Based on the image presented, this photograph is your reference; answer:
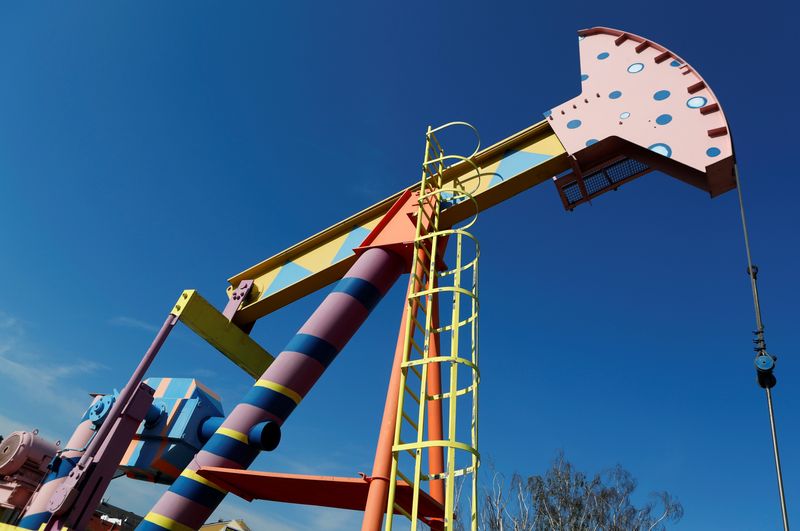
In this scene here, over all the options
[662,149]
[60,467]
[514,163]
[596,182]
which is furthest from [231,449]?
[662,149]

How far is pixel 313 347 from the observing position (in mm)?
6406

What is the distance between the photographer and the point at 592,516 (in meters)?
20.2

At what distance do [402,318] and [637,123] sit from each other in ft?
12.0

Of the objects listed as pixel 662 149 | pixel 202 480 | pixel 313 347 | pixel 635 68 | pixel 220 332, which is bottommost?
pixel 202 480

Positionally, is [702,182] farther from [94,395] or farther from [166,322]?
[94,395]

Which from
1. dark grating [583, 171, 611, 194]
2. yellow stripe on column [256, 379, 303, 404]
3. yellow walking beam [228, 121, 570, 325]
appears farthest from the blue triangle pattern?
yellow stripe on column [256, 379, 303, 404]

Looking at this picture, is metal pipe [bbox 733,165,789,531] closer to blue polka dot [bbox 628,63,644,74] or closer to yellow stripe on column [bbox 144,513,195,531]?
blue polka dot [bbox 628,63,644,74]

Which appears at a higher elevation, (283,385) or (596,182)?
(596,182)

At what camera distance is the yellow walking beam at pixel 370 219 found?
7.31 metres

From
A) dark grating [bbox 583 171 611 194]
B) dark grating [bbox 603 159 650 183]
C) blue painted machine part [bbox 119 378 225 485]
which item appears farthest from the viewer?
blue painted machine part [bbox 119 378 225 485]

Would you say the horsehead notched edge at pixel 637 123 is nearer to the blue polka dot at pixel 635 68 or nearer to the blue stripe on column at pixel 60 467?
the blue polka dot at pixel 635 68

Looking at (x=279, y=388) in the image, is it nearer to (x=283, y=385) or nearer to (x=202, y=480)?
(x=283, y=385)

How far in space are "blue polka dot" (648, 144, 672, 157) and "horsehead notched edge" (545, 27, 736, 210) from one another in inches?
0.4

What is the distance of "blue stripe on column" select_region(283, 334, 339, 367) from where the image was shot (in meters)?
6.40
